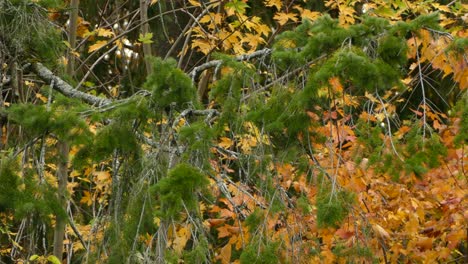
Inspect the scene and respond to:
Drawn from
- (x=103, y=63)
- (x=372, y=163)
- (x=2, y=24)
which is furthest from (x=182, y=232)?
(x=103, y=63)

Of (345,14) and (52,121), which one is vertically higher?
(52,121)

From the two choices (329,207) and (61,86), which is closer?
(329,207)

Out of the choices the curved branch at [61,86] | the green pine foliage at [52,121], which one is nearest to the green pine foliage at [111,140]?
the green pine foliage at [52,121]

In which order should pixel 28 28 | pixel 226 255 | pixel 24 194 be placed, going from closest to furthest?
1. pixel 24 194
2. pixel 28 28
3. pixel 226 255

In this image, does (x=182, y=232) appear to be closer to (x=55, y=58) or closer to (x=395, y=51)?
(x=55, y=58)

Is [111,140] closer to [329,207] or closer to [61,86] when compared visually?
[329,207]

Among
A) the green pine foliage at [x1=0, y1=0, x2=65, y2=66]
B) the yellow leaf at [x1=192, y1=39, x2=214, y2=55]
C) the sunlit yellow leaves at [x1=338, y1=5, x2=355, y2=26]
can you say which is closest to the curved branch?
the green pine foliage at [x1=0, y1=0, x2=65, y2=66]

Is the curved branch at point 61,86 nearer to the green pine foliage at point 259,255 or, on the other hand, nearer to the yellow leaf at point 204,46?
the green pine foliage at point 259,255

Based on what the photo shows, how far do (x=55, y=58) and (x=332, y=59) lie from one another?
6.27 feet

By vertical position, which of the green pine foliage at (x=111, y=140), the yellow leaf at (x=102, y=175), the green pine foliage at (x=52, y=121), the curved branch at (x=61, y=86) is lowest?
the yellow leaf at (x=102, y=175)

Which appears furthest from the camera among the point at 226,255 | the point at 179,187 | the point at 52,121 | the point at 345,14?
the point at 345,14

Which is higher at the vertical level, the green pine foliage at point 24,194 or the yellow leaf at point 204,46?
the green pine foliage at point 24,194

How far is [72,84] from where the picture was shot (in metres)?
5.52

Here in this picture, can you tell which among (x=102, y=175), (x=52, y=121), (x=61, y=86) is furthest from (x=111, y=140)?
(x=102, y=175)
